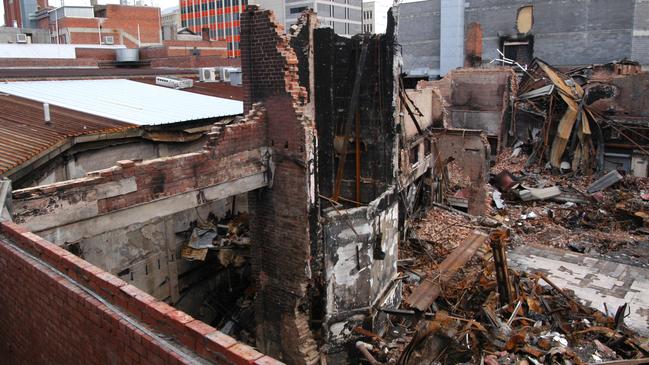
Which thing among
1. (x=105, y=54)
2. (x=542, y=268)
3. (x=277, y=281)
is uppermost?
(x=105, y=54)

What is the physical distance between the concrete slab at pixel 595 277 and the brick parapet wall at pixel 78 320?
29.9 feet

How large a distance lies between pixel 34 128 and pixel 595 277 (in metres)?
12.2

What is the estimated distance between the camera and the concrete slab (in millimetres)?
10406

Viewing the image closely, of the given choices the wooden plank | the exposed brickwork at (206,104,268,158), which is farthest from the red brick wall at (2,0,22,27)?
the exposed brickwork at (206,104,268,158)

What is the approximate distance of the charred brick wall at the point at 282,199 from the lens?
Result: 8.51 m

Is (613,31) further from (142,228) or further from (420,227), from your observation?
(142,228)

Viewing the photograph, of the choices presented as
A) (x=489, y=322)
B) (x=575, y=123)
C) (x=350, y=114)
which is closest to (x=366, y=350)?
(x=489, y=322)

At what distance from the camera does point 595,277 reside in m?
11.9

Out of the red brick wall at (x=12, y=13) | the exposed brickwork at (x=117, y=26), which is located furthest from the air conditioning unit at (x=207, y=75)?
the red brick wall at (x=12, y=13)

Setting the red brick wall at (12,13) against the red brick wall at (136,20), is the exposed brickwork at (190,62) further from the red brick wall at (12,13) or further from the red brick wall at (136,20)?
the red brick wall at (12,13)

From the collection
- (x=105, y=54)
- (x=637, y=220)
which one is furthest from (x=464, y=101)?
(x=105, y=54)

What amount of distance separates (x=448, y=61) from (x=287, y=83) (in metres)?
28.4

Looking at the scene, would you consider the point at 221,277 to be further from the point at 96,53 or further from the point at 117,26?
the point at 117,26

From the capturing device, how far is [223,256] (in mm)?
10641
